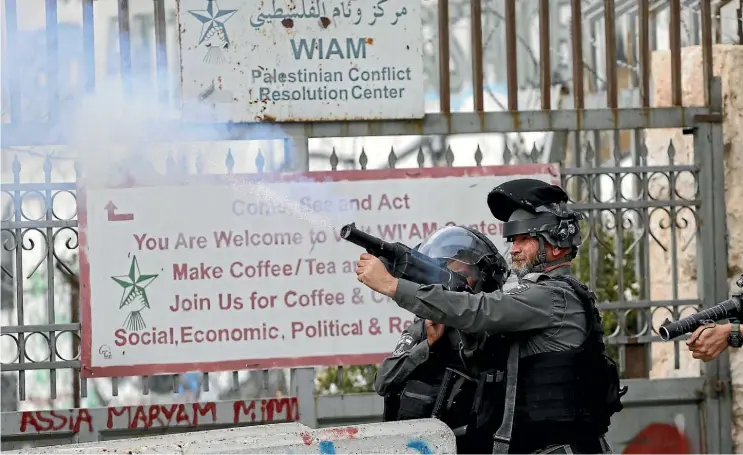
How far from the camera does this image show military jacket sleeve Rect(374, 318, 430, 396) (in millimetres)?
5234

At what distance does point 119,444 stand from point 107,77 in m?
3.03

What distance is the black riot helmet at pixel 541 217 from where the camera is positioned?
475 cm

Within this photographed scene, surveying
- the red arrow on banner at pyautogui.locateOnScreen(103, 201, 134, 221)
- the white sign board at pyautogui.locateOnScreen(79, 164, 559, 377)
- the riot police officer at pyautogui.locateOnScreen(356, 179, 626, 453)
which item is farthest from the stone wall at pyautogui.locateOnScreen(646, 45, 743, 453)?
the red arrow on banner at pyautogui.locateOnScreen(103, 201, 134, 221)

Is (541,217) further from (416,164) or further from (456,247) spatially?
(416,164)

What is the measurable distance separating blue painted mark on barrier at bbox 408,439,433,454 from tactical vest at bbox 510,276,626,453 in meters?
0.47

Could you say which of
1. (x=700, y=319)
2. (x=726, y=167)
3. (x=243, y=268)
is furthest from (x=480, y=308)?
(x=726, y=167)

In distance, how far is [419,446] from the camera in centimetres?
421

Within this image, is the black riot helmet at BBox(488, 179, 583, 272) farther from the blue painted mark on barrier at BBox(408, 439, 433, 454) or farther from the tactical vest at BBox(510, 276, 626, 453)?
the blue painted mark on barrier at BBox(408, 439, 433, 454)

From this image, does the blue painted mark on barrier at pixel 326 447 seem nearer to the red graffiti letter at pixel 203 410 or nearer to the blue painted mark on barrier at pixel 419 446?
the blue painted mark on barrier at pixel 419 446

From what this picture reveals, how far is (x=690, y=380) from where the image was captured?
727cm

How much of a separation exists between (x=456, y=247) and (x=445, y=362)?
0.51 metres

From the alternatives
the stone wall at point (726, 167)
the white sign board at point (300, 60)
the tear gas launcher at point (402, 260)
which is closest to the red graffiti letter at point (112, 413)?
the white sign board at point (300, 60)

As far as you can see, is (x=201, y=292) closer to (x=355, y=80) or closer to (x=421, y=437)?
(x=355, y=80)

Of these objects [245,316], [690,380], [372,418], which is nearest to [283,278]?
[245,316]
